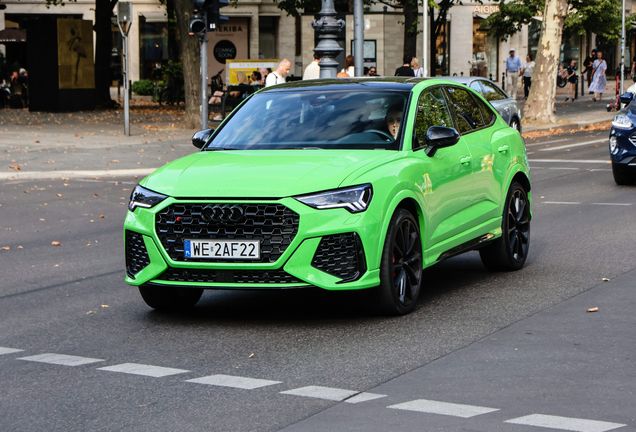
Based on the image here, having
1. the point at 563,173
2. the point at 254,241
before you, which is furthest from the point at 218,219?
the point at 563,173

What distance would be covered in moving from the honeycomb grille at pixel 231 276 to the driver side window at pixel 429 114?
1.48 m

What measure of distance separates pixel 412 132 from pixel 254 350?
208cm

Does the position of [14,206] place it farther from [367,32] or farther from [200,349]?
[367,32]

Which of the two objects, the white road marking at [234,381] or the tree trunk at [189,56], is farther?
the tree trunk at [189,56]

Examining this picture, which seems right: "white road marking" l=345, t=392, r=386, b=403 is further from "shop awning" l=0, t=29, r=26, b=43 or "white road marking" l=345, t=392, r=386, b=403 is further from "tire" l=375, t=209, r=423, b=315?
"shop awning" l=0, t=29, r=26, b=43

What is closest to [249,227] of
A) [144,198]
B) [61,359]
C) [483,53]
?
[144,198]

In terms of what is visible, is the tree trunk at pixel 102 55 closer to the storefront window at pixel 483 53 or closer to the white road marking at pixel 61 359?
the storefront window at pixel 483 53

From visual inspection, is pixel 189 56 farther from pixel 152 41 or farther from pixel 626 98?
pixel 152 41

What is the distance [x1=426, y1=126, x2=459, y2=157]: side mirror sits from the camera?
6.96 meters

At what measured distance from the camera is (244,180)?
6164mm

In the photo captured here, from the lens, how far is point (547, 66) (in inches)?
1134

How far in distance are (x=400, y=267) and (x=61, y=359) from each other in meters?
2.23

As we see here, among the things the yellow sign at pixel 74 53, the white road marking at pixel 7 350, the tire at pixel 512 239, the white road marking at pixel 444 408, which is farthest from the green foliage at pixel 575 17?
the white road marking at pixel 444 408

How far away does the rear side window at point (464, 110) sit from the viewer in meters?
7.89
